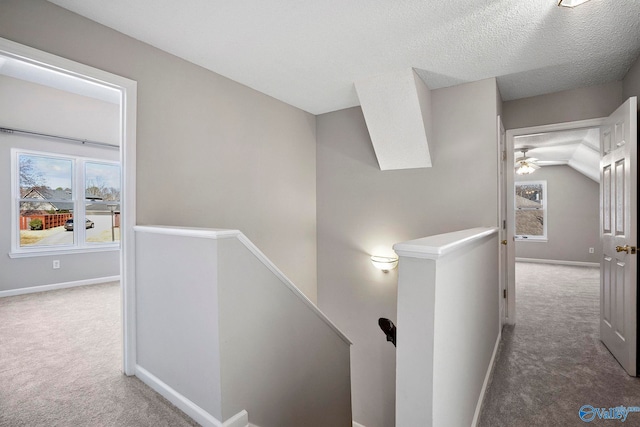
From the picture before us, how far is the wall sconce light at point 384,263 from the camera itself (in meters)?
3.47

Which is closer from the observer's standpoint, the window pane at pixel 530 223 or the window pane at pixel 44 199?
the window pane at pixel 44 199

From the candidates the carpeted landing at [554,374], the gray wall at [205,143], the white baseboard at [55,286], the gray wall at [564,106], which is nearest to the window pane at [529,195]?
the carpeted landing at [554,374]

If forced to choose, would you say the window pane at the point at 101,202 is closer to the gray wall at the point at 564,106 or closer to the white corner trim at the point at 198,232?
the white corner trim at the point at 198,232

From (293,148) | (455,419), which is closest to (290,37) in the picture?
(293,148)

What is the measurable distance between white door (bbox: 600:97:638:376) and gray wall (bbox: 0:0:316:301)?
2861 mm

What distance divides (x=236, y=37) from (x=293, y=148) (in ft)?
5.22

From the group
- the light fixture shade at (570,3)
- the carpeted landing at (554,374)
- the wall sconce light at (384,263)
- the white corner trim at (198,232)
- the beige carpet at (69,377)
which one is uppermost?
the light fixture shade at (570,3)

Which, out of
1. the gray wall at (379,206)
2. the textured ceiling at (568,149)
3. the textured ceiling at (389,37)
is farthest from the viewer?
the textured ceiling at (568,149)

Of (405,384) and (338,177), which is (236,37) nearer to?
(338,177)

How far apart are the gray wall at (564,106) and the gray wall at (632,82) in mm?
118

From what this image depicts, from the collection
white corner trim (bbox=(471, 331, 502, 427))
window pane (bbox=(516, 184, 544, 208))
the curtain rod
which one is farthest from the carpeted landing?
the curtain rod

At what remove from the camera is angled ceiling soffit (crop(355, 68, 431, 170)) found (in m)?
2.85

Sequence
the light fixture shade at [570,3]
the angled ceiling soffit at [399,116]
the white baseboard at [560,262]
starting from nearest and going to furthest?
the light fixture shade at [570,3] < the angled ceiling soffit at [399,116] < the white baseboard at [560,262]

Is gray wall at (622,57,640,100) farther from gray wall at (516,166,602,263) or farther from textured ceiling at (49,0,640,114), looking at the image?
gray wall at (516,166,602,263)
